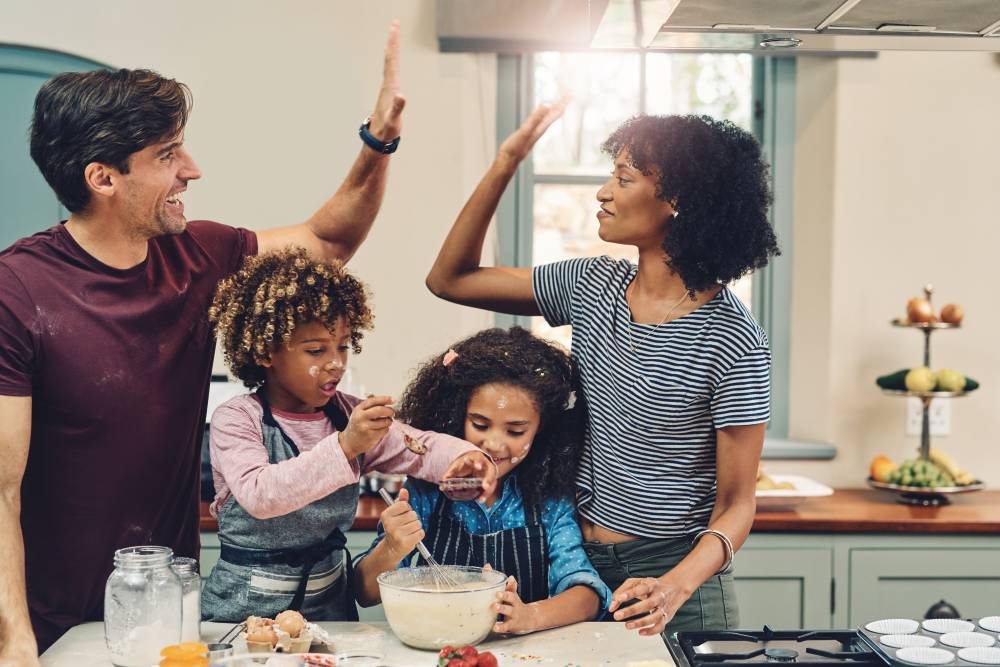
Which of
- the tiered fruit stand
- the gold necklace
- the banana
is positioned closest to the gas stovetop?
the gold necklace

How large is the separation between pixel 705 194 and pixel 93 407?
3.38ft

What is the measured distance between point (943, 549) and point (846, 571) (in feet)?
0.87

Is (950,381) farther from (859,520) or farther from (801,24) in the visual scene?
(801,24)

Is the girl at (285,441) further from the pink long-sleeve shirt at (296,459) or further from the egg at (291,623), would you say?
the egg at (291,623)

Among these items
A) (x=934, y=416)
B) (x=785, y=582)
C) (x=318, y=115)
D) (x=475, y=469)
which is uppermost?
(x=318, y=115)

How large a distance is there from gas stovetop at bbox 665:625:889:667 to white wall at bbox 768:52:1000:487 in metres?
1.89

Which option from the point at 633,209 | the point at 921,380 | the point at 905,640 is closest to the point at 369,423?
the point at 633,209

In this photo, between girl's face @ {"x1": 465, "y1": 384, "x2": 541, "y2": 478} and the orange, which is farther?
the orange

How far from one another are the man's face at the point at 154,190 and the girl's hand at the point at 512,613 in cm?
79

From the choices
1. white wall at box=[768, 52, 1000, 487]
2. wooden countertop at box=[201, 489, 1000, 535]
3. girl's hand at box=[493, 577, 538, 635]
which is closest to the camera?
girl's hand at box=[493, 577, 538, 635]

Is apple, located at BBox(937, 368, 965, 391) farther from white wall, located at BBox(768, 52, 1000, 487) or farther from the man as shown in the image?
the man

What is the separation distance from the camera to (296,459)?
158cm

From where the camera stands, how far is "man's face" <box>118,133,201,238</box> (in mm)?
1734

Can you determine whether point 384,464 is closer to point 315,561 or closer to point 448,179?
point 315,561
